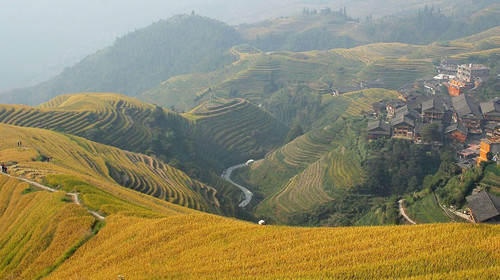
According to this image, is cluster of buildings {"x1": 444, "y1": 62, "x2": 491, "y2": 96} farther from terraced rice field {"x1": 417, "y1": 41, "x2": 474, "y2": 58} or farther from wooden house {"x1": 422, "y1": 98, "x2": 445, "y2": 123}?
terraced rice field {"x1": 417, "y1": 41, "x2": 474, "y2": 58}

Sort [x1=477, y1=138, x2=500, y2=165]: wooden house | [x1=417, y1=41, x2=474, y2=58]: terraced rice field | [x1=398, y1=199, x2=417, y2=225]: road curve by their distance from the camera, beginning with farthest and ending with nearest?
[x1=417, y1=41, x2=474, y2=58]: terraced rice field
[x1=477, y1=138, x2=500, y2=165]: wooden house
[x1=398, y1=199, x2=417, y2=225]: road curve

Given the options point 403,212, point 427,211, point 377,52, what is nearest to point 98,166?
point 403,212

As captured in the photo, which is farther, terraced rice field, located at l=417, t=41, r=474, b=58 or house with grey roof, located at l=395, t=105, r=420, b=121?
terraced rice field, located at l=417, t=41, r=474, b=58

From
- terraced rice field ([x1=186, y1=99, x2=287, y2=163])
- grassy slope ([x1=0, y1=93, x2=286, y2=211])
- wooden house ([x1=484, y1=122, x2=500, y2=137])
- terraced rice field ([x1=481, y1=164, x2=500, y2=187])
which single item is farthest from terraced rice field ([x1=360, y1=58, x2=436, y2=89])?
terraced rice field ([x1=481, y1=164, x2=500, y2=187])

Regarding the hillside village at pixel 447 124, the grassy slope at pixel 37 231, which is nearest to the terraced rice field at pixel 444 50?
the hillside village at pixel 447 124

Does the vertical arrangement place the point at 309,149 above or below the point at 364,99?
below

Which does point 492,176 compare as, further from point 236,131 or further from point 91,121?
point 91,121
